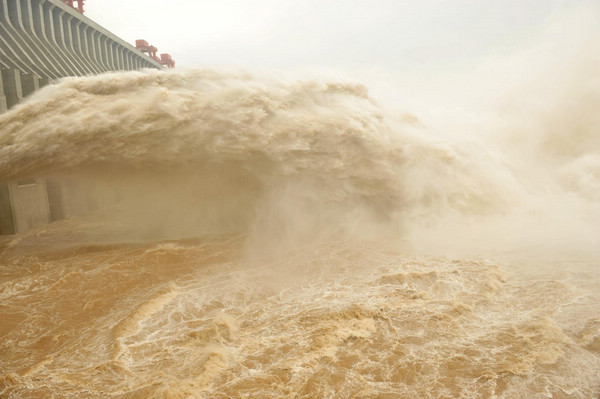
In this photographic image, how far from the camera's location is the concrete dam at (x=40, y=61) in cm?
1413

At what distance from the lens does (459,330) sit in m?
5.76

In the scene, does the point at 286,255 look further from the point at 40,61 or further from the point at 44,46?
the point at 44,46

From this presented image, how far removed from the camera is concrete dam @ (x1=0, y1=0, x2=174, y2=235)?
46.4 feet

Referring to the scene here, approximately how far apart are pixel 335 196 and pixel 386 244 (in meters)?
2.14

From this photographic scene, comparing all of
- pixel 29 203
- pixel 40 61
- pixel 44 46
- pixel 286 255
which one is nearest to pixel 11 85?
pixel 29 203

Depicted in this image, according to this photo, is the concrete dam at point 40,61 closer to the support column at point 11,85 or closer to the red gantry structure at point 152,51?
the support column at point 11,85

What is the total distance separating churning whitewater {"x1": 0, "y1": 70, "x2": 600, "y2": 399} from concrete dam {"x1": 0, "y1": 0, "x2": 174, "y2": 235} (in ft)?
3.08

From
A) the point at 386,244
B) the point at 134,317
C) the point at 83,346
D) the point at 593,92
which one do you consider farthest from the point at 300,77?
the point at 593,92

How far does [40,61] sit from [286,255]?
15957 mm

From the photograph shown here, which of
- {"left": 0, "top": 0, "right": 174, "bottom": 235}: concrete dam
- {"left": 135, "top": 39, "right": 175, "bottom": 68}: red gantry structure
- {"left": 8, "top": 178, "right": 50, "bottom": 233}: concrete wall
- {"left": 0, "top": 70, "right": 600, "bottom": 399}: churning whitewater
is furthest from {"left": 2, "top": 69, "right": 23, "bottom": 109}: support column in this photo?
{"left": 135, "top": 39, "right": 175, "bottom": 68}: red gantry structure

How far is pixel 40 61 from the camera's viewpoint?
1825cm

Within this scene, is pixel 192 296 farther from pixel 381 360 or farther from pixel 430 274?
pixel 430 274

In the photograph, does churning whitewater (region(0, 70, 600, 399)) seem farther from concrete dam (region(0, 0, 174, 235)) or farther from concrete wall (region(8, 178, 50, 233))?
concrete dam (region(0, 0, 174, 235))

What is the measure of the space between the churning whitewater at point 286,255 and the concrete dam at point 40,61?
94 centimetres
